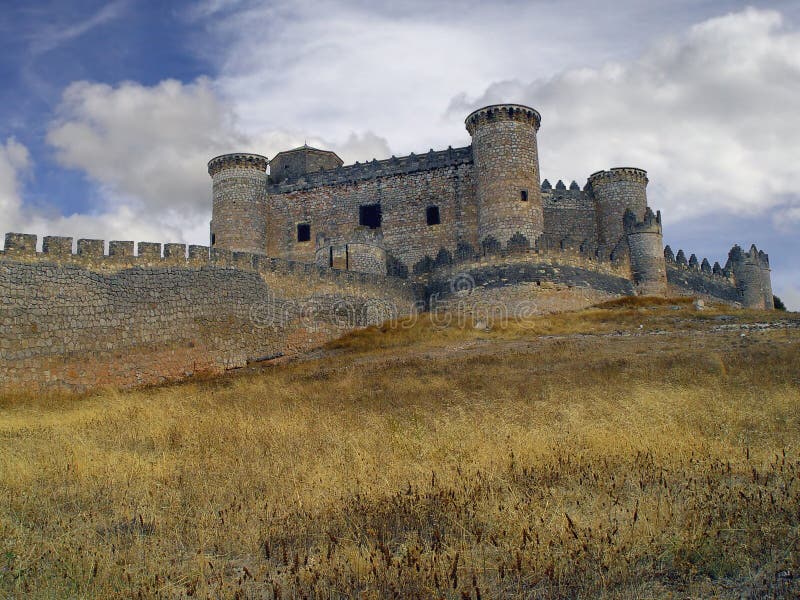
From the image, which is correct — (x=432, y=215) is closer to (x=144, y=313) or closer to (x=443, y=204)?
(x=443, y=204)

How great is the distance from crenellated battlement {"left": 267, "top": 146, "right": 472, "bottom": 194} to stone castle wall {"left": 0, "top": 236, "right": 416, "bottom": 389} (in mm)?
12174

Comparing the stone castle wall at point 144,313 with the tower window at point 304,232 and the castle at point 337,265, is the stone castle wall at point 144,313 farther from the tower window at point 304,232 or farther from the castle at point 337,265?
the tower window at point 304,232

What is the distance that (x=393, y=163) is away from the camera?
33.8m

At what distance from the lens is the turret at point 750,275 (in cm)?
3909

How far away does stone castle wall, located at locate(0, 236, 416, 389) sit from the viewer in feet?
51.6

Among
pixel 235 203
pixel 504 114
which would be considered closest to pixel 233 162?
pixel 235 203

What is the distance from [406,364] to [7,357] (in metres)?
9.09

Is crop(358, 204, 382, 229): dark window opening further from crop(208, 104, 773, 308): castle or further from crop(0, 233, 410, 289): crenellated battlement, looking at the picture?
crop(0, 233, 410, 289): crenellated battlement

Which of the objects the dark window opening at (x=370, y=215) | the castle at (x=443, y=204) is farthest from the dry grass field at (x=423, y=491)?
the dark window opening at (x=370, y=215)

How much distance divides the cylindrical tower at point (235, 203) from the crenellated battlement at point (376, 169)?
1791mm

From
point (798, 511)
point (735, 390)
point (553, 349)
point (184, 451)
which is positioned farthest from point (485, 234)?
point (798, 511)

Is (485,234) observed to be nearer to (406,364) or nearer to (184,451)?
(406,364)

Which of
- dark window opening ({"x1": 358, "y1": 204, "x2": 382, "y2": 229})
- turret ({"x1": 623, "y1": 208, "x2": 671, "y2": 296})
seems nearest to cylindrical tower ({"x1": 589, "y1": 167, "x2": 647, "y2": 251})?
turret ({"x1": 623, "y1": 208, "x2": 671, "y2": 296})

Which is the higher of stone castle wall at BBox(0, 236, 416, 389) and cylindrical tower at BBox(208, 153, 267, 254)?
cylindrical tower at BBox(208, 153, 267, 254)
